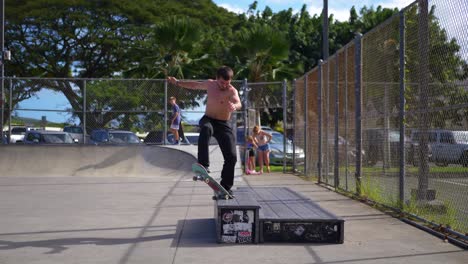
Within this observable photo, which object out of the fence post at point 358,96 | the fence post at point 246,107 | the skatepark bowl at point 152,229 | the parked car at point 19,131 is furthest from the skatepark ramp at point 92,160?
the fence post at point 358,96

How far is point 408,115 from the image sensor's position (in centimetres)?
936

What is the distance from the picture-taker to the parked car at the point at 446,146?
24.4ft

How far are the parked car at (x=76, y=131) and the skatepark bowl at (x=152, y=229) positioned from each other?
2.88 m

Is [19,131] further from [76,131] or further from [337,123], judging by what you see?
[337,123]

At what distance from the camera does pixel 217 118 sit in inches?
338

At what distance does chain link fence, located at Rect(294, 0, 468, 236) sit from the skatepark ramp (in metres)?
6.26

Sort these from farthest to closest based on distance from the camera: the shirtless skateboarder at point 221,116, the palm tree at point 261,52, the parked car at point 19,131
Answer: the palm tree at point 261,52 → the parked car at point 19,131 → the shirtless skateboarder at point 221,116

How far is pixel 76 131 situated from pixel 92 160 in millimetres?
1535

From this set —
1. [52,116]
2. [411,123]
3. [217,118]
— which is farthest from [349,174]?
[52,116]

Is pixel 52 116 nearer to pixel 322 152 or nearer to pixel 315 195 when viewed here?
pixel 322 152

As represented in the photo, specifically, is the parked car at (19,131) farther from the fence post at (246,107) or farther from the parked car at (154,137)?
the fence post at (246,107)

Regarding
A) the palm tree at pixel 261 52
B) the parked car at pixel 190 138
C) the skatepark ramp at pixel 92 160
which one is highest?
the palm tree at pixel 261 52

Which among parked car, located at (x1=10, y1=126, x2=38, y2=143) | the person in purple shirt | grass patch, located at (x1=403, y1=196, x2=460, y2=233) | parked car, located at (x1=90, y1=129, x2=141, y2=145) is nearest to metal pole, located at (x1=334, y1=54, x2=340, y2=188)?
grass patch, located at (x1=403, y1=196, x2=460, y2=233)

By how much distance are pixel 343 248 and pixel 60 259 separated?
2968 mm
